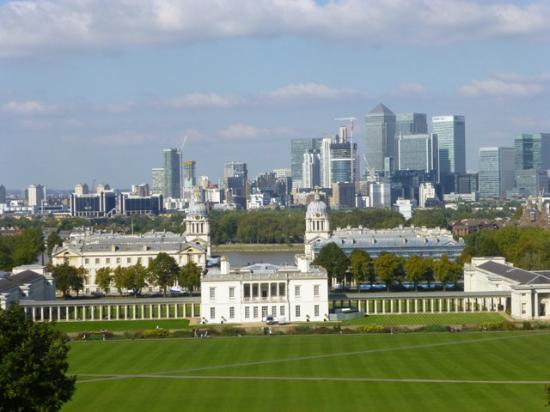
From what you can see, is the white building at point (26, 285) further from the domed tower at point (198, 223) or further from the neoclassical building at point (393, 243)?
the domed tower at point (198, 223)

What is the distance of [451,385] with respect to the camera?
42938 mm

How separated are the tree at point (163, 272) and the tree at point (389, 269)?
13.4 meters

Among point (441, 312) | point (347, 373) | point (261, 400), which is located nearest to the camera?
point (261, 400)

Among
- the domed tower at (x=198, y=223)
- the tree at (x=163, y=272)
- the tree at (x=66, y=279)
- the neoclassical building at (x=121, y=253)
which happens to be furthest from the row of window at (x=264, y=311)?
the domed tower at (x=198, y=223)

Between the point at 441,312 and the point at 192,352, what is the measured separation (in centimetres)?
2291

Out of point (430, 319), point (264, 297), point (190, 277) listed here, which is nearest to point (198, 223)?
point (190, 277)

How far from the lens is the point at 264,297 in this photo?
227ft

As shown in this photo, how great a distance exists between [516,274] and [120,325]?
916 inches

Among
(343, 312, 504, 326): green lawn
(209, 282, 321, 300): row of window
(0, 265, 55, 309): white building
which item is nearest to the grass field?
(343, 312, 504, 326): green lawn

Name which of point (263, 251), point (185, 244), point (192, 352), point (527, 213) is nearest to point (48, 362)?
point (192, 352)

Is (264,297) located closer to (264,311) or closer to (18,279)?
(264,311)

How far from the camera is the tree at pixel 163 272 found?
8375 cm

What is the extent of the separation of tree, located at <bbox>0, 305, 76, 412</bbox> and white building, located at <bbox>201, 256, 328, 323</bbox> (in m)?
33.4

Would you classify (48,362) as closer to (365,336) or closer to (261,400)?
(261,400)
